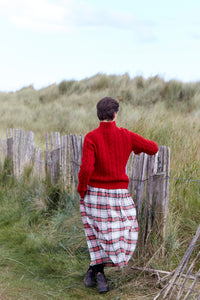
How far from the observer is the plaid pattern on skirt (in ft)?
9.94

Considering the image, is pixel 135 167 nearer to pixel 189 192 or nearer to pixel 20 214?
pixel 189 192

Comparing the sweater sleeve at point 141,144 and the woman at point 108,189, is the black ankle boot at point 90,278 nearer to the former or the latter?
the woman at point 108,189

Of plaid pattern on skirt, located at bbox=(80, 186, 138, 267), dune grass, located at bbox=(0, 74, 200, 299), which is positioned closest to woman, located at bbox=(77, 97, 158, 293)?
plaid pattern on skirt, located at bbox=(80, 186, 138, 267)

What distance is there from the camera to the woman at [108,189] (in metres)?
3.03

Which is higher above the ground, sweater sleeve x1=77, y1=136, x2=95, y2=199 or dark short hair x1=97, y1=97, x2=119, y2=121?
dark short hair x1=97, y1=97, x2=119, y2=121

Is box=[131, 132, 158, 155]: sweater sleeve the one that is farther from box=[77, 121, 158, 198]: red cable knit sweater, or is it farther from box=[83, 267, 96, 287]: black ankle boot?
box=[83, 267, 96, 287]: black ankle boot

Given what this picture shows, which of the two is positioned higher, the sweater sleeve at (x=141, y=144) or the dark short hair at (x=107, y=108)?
the dark short hair at (x=107, y=108)

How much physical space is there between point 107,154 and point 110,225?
1.96 feet

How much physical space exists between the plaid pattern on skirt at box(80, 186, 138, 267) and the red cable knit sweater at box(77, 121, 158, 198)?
0.28ft

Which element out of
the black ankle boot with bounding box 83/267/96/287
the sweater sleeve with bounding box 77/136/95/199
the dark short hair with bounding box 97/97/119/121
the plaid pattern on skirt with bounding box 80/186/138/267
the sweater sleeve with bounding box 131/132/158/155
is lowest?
the black ankle boot with bounding box 83/267/96/287

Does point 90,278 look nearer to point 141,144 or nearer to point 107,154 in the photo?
point 107,154

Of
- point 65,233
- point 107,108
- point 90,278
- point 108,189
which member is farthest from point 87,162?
point 65,233

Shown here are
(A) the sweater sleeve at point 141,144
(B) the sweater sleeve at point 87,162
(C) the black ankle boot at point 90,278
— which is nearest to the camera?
(B) the sweater sleeve at point 87,162

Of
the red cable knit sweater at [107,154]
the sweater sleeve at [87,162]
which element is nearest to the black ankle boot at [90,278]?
the red cable knit sweater at [107,154]
